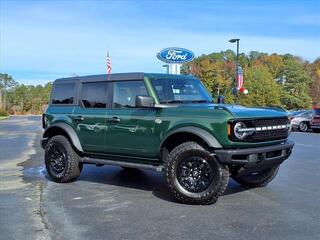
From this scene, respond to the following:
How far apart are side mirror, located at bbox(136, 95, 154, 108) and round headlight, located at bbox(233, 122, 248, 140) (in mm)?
1478

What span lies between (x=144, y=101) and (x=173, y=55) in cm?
1543

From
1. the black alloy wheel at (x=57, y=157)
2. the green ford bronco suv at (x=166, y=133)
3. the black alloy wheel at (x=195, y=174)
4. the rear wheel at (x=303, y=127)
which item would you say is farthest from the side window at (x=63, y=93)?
the rear wheel at (x=303, y=127)

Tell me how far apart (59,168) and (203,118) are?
138 inches

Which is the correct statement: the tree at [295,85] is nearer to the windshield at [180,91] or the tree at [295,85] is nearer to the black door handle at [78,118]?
the windshield at [180,91]

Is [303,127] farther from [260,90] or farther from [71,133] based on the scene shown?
[260,90]

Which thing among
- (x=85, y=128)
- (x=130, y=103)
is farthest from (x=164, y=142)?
(x=85, y=128)

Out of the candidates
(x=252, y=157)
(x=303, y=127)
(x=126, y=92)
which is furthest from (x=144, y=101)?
(x=303, y=127)

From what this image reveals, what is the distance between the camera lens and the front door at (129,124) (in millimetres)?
7953

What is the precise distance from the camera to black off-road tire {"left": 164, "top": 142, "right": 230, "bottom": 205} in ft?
23.3

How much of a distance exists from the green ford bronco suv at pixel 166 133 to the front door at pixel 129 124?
0.02m

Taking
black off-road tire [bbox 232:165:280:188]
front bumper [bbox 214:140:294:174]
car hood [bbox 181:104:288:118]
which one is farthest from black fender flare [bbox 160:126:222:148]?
black off-road tire [bbox 232:165:280:188]

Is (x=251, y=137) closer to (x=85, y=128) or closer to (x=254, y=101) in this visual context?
(x=85, y=128)

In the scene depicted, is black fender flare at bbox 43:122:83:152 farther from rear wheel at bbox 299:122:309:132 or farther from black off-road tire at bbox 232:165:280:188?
rear wheel at bbox 299:122:309:132

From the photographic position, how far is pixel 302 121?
3050 cm
